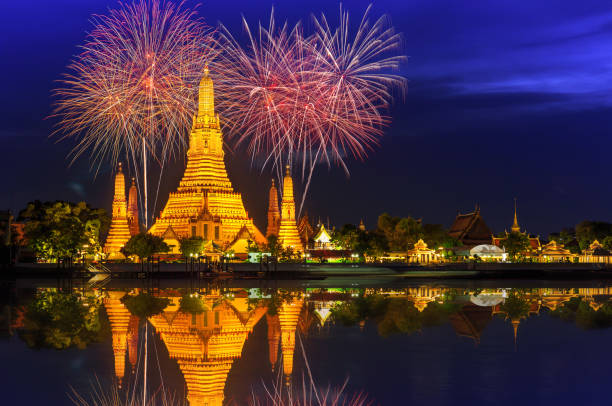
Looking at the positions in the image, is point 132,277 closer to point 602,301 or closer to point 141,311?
point 141,311

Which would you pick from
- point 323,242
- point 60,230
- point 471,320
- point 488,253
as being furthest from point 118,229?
point 471,320

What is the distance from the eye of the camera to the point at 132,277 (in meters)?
69.8

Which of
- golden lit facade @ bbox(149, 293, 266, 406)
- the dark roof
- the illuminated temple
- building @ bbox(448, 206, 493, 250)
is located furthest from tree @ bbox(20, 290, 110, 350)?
building @ bbox(448, 206, 493, 250)

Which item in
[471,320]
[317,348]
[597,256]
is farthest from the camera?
[597,256]

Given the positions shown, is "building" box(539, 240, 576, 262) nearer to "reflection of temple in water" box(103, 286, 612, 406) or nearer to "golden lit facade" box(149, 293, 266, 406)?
"reflection of temple in water" box(103, 286, 612, 406)

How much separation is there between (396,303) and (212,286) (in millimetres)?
20339

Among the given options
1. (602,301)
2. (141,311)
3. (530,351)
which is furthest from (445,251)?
(530,351)

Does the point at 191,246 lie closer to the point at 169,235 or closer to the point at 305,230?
the point at 169,235

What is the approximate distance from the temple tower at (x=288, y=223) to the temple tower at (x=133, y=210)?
20119 mm

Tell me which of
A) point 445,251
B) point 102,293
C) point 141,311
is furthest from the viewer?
point 445,251

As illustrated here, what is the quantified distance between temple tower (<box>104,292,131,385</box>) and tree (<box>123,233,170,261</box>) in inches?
1308

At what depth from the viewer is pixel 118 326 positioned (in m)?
30.2

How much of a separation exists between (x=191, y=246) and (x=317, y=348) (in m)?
59.2

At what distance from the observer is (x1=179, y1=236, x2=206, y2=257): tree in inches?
3270
